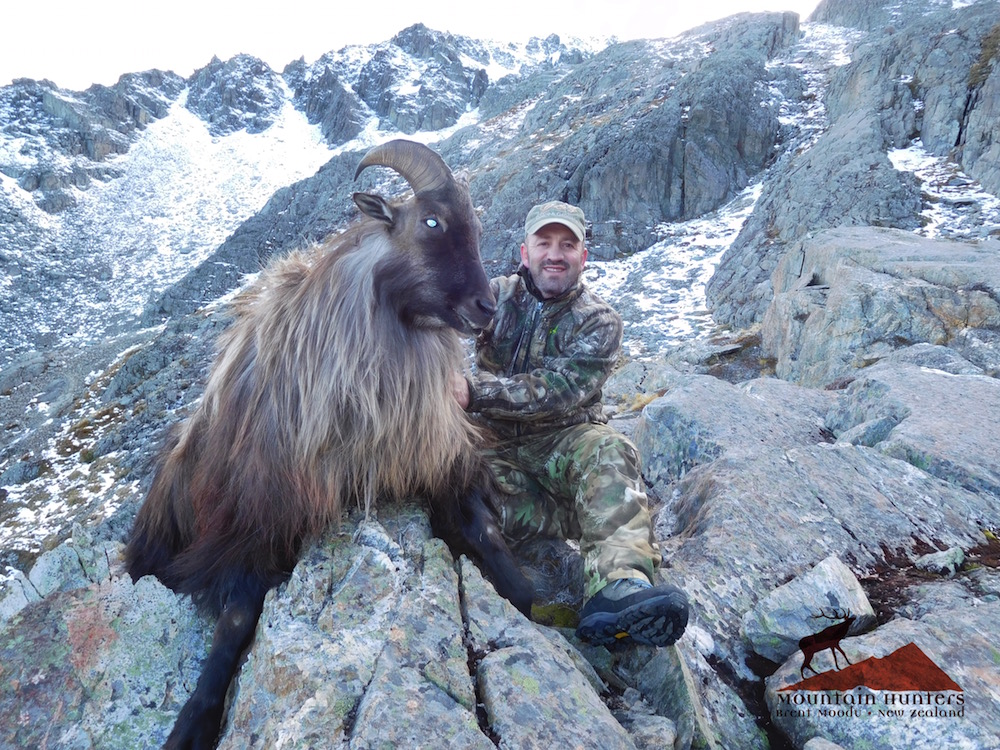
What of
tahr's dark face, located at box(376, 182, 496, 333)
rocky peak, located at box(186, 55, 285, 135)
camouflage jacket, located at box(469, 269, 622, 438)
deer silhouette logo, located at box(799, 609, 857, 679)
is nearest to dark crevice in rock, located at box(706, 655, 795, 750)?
deer silhouette logo, located at box(799, 609, 857, 679)

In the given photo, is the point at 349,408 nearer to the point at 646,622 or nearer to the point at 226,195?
the point at 646,622

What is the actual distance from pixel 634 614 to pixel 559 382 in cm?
189

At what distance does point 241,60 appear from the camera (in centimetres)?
14000

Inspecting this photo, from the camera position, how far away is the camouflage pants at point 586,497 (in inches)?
126

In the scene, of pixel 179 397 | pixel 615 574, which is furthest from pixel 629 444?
pixel 179 397

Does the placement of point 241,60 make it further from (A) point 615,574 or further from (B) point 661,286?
(A) point 615,574

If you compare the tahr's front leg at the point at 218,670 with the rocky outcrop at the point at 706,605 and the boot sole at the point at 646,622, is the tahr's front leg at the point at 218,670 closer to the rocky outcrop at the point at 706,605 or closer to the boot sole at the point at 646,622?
the rocky outcrop at the point at 706,605

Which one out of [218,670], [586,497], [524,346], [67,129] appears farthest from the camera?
[67,129]

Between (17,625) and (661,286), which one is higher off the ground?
(17,625)

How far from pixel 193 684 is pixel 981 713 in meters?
3.73

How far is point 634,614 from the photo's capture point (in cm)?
269

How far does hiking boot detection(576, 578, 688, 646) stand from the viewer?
2635 millimetres

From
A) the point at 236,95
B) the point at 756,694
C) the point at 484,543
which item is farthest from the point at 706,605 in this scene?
the point at 236,95

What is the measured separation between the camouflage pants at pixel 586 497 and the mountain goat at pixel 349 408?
1.97 ft
